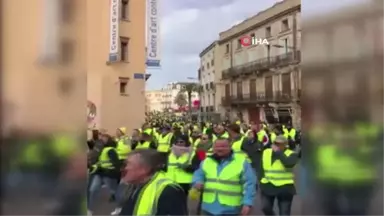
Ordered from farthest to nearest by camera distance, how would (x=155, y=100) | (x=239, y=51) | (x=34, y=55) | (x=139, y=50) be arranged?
1. (x=155, y=100)
2. (x=239, y=51)
3. (x=139, y=50)
4. (x=34, y=55)

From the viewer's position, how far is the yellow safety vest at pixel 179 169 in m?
7.72

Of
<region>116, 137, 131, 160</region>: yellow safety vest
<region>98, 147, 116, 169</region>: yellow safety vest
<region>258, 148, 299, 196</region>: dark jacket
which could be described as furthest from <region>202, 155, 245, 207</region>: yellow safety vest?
<region>116, 137, 131, 160</region>: yellow safety vest

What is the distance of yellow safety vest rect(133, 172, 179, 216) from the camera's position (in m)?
2.91

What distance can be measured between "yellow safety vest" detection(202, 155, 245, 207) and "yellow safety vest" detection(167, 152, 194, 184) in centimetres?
290

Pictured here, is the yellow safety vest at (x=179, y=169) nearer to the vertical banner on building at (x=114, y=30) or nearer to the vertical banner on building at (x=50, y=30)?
the vertical banner on building at (x=50, y=30)

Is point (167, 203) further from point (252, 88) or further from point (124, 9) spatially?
point (252, 88)

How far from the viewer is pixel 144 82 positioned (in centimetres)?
2717

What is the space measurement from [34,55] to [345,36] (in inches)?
40.2

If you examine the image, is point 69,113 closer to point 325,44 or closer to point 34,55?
point 34,55

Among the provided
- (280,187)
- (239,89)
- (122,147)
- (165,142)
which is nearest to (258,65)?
(239,89)

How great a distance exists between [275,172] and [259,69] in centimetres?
4759

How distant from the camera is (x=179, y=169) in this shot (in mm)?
7805

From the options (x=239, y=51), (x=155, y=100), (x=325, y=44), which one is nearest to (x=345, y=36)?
(x=325, y=44)

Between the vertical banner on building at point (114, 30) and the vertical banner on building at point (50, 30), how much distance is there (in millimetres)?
22421
